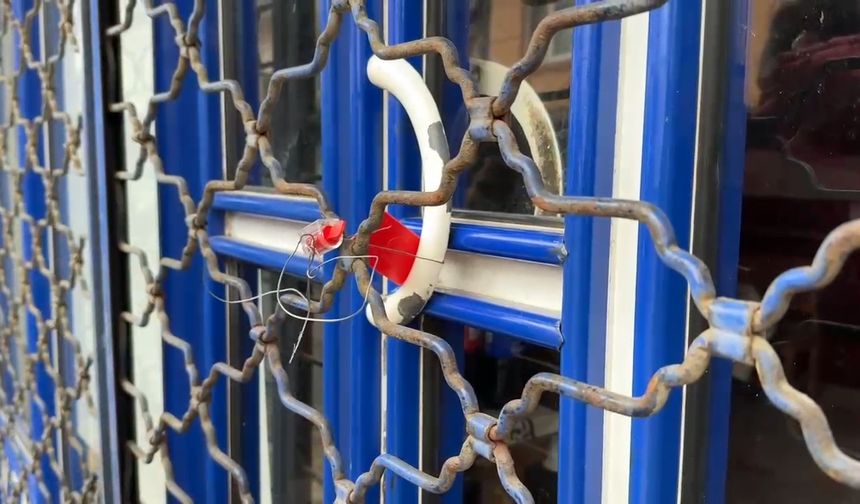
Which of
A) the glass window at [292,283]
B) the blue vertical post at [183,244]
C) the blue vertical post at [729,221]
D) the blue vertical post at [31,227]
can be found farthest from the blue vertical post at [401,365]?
the blue vertical post at [31,227]

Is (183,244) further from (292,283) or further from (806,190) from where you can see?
(806,190)

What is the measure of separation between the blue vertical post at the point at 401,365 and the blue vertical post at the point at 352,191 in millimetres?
19

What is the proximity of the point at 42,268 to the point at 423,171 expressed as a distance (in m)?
0.84

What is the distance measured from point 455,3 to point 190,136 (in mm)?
456

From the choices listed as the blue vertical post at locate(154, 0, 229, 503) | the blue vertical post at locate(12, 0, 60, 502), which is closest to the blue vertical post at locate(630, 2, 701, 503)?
the blue vertical post at locate(154, 0, 229, 503)

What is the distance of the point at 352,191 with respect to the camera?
0.63 metres

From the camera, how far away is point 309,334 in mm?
818

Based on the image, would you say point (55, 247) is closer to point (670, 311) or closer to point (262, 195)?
point (262, 195)

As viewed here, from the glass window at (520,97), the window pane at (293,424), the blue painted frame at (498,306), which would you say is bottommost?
→ the window pane at (293,424)

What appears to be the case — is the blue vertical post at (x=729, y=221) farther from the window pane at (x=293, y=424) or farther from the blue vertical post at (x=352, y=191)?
the window pane at (x=293, y=424)

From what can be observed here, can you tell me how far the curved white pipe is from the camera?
1.72ft

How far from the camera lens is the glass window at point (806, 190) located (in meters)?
0.40

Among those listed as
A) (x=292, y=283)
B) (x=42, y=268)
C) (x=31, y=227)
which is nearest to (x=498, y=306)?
(x=292, y=283)

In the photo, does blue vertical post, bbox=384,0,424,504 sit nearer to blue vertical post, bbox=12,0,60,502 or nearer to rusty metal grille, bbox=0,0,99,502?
rusty metal grille, bbox=0,0,99,502
